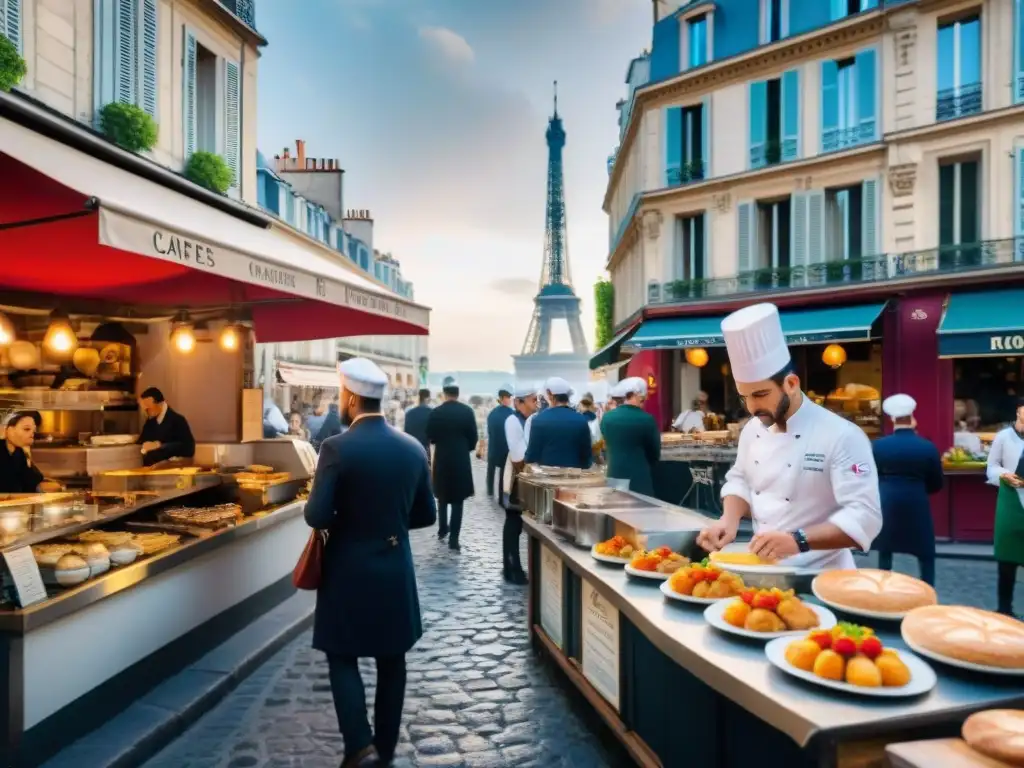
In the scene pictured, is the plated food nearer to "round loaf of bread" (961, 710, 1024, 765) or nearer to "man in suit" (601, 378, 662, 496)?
"round loaf of bread" (961, 710, 1024, 765)

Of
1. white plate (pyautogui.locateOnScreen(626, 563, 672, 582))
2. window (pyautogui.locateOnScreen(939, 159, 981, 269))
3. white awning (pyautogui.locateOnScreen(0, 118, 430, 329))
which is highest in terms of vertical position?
window (pyautogui.locateOnScreen(939, 159, 981, 269))

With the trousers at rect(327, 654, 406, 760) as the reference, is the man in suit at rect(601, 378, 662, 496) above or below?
above

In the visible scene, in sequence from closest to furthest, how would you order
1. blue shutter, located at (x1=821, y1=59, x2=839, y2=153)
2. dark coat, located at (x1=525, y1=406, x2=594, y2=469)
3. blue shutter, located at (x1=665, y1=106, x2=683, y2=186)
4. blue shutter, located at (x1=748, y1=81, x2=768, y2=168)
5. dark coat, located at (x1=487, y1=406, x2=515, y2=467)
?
dark coat, located at (x1=525, y1=406, x2=594, y2=469)
dark coat, located at (x1=487, y1=406, x2=515, y2=467)
blue shutter, located at (x1=821, y1=59, x2=839, y2=153)
blue shutter, located at (x1=748, y1=81, x2=768, y2=168)
blue shutter, located at (x1=665, y1=106, x2=683, y2=186)

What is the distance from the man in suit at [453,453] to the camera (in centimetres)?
950

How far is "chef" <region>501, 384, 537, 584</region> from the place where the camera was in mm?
7844

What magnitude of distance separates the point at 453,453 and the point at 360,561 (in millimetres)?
5811

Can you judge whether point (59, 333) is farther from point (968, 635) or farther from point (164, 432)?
point (968, 635)

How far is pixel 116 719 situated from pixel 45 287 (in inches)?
196

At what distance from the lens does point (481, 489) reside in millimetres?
17656

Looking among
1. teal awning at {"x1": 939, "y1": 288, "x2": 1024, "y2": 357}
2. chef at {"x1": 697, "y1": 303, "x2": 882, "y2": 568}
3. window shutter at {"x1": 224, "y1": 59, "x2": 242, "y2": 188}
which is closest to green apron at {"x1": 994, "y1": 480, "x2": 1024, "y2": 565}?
chef at {"x1": 697, "y1": 303, "x2": 882, "y2": 568}

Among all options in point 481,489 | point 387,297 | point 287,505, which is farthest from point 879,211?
point 287,505

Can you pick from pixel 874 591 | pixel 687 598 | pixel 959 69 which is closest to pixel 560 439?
pixel 687 598

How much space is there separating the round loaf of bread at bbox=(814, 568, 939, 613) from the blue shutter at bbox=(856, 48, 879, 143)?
50.2ft

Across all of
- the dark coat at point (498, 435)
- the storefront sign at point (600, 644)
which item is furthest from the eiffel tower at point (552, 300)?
the storefront sign at point (600, 644)
